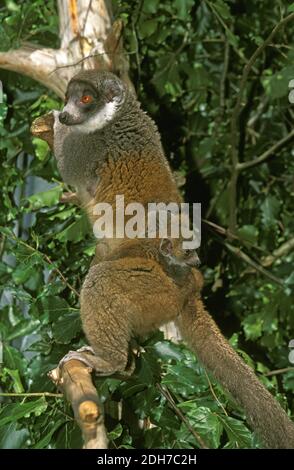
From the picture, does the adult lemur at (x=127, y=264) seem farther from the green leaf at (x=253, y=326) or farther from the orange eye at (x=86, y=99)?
the green leaf at (x=253, y=326)

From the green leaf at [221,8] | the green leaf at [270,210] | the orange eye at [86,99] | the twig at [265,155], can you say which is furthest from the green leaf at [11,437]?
the green leaf at [221,8]

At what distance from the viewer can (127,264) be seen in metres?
3.94

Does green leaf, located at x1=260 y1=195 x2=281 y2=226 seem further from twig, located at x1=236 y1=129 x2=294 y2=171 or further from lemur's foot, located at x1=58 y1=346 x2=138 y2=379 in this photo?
lemur's foot, located at x1=58 y1=346 x2=138 y2=379

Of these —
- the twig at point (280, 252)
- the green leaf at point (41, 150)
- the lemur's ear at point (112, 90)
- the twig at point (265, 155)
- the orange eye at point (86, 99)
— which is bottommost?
the twig at point (280, 252)

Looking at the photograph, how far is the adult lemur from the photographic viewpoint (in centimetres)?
366

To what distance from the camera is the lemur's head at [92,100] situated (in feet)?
14.4

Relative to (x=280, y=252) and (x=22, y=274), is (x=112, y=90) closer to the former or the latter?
(x=22, y=274)

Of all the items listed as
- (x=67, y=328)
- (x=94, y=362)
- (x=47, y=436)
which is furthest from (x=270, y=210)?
(x=47, y=436)

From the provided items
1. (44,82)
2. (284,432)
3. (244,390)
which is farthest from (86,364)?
(44,82)

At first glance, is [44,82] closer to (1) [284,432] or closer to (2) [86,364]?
(2) [86,364]

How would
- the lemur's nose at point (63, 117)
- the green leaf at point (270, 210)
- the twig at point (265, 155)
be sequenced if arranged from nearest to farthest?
1. the lemur's nose at point (63, 117)
2. the twig at point (265, 155)
3. the green leaf at point (270, 210)

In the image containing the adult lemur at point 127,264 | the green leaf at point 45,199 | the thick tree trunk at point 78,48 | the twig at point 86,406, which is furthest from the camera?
the green leaf at point 45,199

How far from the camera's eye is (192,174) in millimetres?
6609

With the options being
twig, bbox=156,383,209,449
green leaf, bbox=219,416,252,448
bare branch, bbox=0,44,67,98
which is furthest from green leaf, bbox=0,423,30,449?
bare branch, bbox=0,44,67,98
